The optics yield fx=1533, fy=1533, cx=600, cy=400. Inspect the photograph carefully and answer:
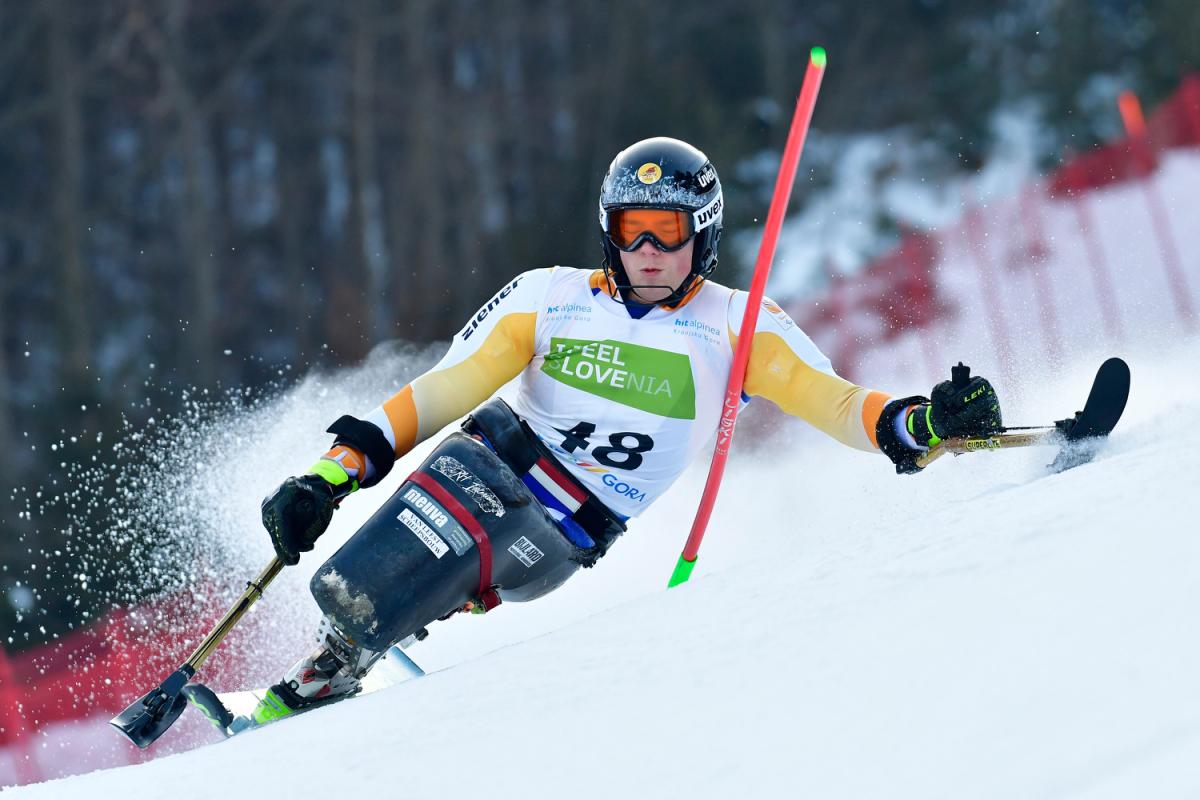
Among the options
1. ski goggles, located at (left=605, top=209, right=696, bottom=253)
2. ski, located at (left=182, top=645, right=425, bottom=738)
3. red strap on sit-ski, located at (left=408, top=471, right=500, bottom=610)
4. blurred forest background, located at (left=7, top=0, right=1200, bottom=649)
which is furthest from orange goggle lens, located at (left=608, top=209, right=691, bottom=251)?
blurred forest background, located at (left=7, top=0, right=1200, bottom=649)

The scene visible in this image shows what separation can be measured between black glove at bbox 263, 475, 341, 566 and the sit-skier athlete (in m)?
0.04

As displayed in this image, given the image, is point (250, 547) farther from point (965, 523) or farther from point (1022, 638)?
point (1022, 638)

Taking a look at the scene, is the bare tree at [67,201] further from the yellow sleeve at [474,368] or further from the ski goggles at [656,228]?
the ski goggles at [656,228]

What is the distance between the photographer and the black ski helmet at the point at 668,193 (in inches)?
182

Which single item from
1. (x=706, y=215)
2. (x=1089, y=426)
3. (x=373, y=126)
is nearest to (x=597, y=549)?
(x=706, y=215)

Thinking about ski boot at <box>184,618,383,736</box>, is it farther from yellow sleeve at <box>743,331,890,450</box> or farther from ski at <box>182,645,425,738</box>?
yellow sleeve at <box>743,331,890,450</box>

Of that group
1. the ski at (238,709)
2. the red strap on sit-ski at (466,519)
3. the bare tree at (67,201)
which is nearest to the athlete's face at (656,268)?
the red strap on sit-ski at (466,519)

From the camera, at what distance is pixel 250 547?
26.2 ft

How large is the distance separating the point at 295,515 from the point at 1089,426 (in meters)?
2.10

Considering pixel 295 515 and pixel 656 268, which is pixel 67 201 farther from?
pixel 295 515

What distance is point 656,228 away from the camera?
15.3ft

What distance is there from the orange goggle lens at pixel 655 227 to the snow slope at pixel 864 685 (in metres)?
1.27

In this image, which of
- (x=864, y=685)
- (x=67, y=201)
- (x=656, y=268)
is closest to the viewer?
(x=864, y=685)

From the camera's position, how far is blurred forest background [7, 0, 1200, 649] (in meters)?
21.4
